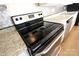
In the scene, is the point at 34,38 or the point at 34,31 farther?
the point at 34,31

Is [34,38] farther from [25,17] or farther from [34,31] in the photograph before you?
[25,17]

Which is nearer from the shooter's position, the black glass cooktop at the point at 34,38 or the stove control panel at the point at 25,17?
the black glass cooktop at the point at 34,38

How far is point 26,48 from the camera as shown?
0.73m

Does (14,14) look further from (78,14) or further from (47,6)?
(78,14)

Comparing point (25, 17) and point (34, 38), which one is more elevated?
point (25, 17)

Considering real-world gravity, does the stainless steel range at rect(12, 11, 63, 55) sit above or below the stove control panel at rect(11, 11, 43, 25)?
below

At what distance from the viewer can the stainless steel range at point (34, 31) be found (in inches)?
33.0

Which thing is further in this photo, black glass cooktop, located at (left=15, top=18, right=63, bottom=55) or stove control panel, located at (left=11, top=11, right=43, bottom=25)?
stove control panel, located at (left=11, top=11, right=43, bottom=25)

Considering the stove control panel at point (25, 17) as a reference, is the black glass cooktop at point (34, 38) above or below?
below

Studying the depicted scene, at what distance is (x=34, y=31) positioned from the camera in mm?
1219

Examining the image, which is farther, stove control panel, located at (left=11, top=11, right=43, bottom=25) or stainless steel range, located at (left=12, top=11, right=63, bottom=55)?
stove control panel, located at (left=11, top=11, right=43, bottom=25)

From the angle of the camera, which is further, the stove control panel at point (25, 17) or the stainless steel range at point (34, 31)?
the stove control panel at point (25, 17)

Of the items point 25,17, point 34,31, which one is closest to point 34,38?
point 34,31

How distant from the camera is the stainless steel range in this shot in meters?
0.84
